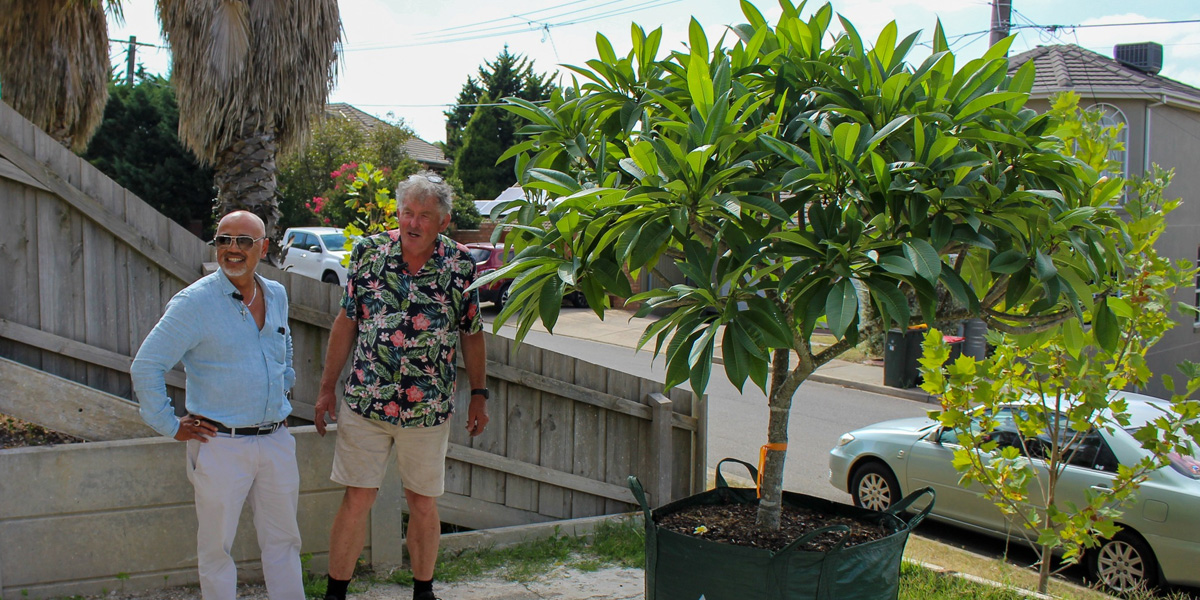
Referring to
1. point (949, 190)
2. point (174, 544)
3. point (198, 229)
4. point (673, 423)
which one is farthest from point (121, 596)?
point (198, 229)

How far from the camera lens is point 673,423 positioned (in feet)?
17.7

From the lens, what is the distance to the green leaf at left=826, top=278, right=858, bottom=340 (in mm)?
1874

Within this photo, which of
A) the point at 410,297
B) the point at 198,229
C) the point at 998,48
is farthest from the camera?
the point at 198,229

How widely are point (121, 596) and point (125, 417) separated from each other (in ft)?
2.60

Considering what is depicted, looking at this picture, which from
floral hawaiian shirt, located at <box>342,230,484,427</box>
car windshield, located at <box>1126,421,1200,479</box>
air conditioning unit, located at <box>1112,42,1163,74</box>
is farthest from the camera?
air conditioning unit, located at <box>1112,42,1163,74</box>

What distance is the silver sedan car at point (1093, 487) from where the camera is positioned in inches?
230

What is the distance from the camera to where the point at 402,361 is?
3.66m

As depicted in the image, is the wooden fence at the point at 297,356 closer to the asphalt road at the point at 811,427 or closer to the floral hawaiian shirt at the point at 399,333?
the floral hawaiian shirt at the point at 399,333

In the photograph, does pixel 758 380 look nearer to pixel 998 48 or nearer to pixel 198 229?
pixel 998 48

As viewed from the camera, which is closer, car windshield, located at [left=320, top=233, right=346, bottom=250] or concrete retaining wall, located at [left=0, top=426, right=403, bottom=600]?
concrete retaining wall, located at [left=0, top=426, right=403, bottom=600]

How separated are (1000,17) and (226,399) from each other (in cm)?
1263

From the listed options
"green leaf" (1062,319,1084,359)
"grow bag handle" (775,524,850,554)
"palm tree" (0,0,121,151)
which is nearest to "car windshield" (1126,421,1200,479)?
"green leaf" (1062,319,1084,359)

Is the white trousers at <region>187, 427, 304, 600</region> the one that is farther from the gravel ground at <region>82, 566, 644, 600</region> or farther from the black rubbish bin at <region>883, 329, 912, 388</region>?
the black rubbish bin at <region>883, 329, 912, 388</region>

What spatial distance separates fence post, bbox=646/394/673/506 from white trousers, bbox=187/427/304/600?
2306 mm
